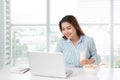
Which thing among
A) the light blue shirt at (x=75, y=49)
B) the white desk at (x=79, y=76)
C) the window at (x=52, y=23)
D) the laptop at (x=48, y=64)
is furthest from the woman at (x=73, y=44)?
the window at (x=52, y=23)

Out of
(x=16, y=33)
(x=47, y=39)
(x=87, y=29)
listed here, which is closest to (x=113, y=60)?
(x=87, y=29)

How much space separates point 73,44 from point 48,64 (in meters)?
0.70

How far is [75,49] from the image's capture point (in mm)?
2336

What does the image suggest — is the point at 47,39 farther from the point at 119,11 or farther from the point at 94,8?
the point at 119,11

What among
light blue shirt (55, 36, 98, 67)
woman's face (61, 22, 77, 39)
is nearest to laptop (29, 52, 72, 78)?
light blue shirt (55, 36, 98, 67)

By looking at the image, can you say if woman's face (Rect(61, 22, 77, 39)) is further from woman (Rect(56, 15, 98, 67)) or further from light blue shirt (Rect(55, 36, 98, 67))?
light blue shirt (Rect(55, 36, 98, 67))

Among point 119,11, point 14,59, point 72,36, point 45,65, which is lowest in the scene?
point 14,59

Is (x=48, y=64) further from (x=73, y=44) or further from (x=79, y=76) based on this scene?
(x=73, y=44)

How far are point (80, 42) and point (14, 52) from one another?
1746 mm

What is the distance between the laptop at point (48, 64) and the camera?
170 centimetres

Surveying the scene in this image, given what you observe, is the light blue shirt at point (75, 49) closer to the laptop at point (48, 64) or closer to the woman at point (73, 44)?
the woman at point (73, 44)

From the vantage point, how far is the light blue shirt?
7.58ft

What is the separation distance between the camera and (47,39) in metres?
3.59

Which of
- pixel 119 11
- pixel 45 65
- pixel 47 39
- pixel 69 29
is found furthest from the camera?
pixel 47 39
